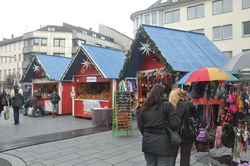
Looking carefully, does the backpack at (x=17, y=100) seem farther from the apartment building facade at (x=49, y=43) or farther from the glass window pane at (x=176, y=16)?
the apartment building facade at (x=49, y=43)

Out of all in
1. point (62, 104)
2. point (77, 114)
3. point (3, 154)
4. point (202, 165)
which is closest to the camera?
point (202, 165)

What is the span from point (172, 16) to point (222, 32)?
7251 millimetres

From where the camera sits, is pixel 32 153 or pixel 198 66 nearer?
pixel 32 153

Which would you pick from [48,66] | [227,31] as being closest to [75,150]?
[48,66]

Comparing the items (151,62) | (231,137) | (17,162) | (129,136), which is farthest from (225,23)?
(17,162)

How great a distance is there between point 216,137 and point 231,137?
0.54m

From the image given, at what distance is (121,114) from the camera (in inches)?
334

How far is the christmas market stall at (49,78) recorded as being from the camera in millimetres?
15648

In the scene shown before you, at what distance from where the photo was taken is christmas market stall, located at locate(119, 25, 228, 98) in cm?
863

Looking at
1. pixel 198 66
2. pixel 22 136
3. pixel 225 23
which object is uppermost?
pixel 225 23

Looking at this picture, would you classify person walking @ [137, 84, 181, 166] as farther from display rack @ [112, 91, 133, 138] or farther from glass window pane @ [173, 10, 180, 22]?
glass window pane @ [173, 10, 180, 22]

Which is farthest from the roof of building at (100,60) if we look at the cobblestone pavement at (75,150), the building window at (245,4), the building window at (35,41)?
the building window at (35,41)

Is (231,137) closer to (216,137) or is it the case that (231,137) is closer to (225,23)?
(216,137)

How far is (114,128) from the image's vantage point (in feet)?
28.2
